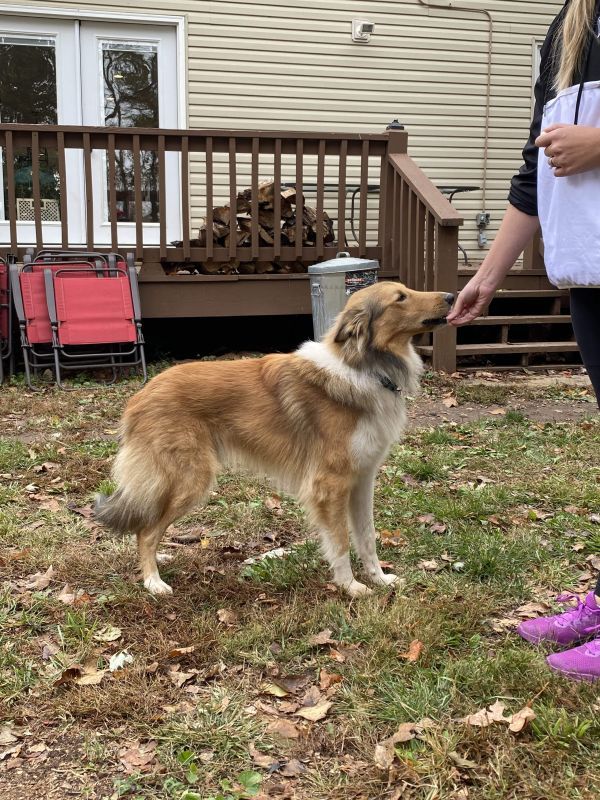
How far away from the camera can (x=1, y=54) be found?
29.7ft

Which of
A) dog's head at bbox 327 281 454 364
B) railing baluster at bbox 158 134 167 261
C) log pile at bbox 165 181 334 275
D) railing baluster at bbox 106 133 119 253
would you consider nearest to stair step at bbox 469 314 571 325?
log pile at bbox 165 181 334 275

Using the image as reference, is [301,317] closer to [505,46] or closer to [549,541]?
[505,46]

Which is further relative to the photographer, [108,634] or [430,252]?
[430,252]

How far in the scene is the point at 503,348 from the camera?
7.96 meters

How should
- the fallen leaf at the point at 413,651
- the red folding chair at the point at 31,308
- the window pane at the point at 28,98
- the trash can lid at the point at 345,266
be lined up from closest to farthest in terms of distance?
the fallen leaf at the point at 413,651
the trash can lid at the point at 345,266
the red folding chair at the point at 31,308
the window pane at the point at 28,98

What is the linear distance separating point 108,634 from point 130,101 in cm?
837

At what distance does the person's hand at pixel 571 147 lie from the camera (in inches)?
78.5

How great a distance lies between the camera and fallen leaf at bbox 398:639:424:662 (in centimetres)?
259

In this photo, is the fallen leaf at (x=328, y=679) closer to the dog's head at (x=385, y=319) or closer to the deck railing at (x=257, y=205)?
the dog's head at (x=385, y=319)

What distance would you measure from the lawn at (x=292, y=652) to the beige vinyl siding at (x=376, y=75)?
666 cm

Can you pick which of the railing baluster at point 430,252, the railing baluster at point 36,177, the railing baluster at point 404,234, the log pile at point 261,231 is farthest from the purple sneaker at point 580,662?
the railing baluster at point 36,177

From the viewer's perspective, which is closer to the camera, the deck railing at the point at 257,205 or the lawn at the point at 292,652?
the lawn at the point at 292,652

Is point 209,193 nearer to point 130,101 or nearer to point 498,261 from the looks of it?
point 130,101

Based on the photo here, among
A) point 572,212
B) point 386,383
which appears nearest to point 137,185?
point 386,383
